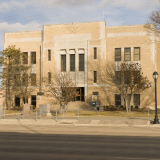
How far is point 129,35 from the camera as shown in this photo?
1850 inches

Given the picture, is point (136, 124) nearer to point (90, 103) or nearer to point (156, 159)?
point (156, 159)

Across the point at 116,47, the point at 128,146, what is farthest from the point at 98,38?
the point at 128,146

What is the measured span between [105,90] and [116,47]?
827cm

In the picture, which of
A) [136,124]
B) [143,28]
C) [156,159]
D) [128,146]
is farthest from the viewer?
[143,28]

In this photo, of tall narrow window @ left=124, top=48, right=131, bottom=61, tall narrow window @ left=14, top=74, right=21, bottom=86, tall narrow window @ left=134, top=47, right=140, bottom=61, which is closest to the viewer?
tall narrow window @ left=14, top=74, right=21, bottom=86

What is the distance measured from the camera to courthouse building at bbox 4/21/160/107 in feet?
152

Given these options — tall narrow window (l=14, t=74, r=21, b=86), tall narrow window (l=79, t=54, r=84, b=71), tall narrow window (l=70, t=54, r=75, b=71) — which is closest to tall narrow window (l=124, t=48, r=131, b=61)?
tall narrow window (l=79, t=54, r=84, b=71)

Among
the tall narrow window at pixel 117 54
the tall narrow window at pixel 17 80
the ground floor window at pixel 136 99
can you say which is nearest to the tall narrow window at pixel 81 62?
the tall narrow window at pixel 117 54

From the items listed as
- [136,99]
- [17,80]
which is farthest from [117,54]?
[17,80]

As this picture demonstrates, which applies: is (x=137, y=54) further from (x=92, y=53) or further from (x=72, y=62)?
(x=72, y=62)

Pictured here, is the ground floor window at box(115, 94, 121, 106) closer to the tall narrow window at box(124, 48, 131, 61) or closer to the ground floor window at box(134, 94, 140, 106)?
the ground floor window at box(134, 94, 140, 106)

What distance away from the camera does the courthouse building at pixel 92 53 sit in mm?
46406

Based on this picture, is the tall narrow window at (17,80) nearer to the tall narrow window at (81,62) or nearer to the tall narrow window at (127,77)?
the tall narrow window at (81,62)

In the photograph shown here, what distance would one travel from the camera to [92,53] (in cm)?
4791
